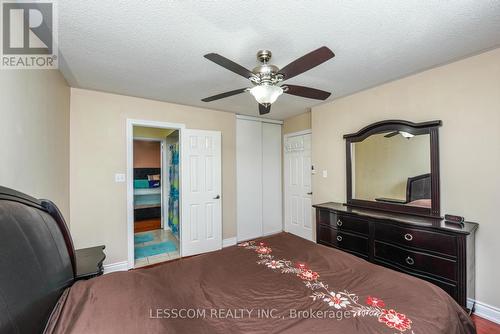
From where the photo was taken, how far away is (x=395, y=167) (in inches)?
100

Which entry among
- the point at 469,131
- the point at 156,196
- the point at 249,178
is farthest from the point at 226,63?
the point at 156,196

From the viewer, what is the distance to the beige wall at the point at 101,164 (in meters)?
2.70

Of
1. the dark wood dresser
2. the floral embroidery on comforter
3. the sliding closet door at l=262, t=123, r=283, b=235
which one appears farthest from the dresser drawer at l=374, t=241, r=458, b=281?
the sliding closet door at l=262, t=123, r=283, b=235

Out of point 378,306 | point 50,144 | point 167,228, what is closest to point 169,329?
point 378,306

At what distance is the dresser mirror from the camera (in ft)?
7.43

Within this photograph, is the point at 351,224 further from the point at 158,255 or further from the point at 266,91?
the point at 158,255

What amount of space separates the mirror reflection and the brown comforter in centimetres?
141

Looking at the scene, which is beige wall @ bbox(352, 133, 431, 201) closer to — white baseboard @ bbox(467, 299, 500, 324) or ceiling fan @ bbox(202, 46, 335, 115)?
white baseboard @ bbox(467, 299, 500, 324)

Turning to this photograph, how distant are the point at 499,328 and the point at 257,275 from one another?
2200 mm

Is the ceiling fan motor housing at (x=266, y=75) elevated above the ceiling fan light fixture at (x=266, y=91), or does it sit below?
above

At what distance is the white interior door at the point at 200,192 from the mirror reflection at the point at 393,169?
2146 mm

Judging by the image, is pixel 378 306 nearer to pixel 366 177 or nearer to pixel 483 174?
pixel 483 174

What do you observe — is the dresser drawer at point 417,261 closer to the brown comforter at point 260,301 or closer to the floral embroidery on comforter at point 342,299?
the brown comforter at point 260,301

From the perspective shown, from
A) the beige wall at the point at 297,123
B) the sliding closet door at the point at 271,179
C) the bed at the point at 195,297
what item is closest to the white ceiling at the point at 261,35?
the bed at the point at 195,297
